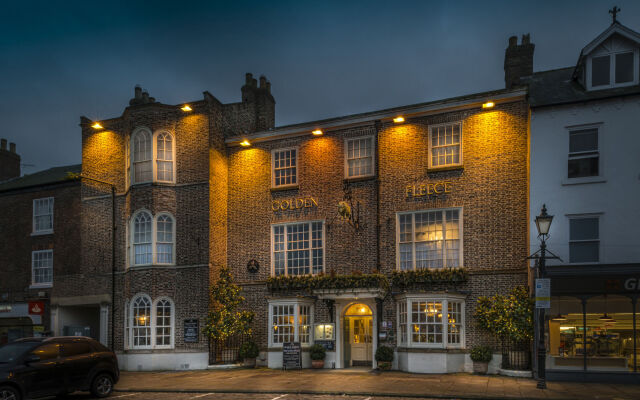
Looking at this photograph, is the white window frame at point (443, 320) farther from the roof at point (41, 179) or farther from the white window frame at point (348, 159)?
the roof at point (41, 179)

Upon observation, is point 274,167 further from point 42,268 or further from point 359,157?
point 42,268

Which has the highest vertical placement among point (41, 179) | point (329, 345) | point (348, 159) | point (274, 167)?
point (348, 159)

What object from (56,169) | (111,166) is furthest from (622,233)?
(56,169)

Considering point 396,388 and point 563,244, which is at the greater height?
point 563,244

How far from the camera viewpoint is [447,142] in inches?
850

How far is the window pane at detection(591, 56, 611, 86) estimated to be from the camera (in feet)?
62.6

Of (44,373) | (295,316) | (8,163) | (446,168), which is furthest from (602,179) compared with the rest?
(8,163)

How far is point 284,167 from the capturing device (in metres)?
24.3

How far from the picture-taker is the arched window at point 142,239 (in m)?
23.8

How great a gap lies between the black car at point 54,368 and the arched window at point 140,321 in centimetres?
658

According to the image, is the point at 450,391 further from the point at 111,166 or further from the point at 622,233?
the point at 111,166

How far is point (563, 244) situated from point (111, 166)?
19.0 m

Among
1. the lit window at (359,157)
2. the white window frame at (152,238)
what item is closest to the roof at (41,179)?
the white window frame at (152,238)

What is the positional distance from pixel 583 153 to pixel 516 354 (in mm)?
6987
